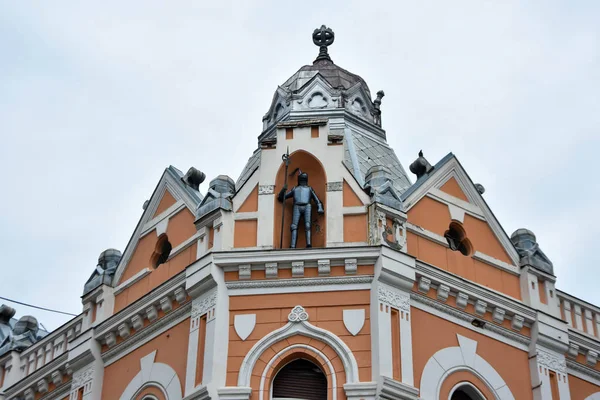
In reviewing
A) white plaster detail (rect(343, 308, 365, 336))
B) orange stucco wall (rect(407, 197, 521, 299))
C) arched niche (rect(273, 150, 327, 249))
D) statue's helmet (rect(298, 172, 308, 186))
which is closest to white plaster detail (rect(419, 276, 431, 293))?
orange stucco wall (rect(407, 197, 521, 299))

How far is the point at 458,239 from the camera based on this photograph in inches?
1201

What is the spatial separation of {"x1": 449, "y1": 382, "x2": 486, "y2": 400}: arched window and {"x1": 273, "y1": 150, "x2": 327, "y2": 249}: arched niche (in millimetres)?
4303

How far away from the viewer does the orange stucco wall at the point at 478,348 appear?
Result: 27.6 m

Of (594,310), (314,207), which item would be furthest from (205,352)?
(594,310)

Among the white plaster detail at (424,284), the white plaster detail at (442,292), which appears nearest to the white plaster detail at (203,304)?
the white plaster detail at (424,284)

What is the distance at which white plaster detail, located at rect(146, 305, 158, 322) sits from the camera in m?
29.3

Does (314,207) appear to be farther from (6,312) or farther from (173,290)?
(6,312)

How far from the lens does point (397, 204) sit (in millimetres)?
28984

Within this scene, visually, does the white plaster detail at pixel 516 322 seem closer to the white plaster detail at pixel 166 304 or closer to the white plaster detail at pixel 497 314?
the white plaster detail at pixel 497 314

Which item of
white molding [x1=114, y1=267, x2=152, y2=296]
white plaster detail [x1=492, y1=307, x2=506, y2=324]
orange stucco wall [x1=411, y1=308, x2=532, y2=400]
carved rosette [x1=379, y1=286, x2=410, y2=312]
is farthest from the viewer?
white molding [x1=114, y1=267, x2=152, y2=296]

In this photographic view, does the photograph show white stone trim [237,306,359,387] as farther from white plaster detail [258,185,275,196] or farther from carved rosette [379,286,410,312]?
white plaster detail [258,185,275,196]

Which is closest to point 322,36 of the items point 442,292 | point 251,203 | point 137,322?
point 251,203

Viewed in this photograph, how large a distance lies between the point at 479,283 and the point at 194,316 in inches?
261

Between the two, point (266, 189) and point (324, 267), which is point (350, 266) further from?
point (266, 189)
